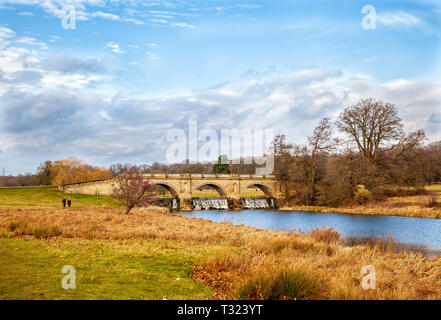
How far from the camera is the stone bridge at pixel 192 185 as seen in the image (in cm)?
5500

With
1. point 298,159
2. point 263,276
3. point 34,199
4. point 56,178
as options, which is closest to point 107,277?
point 263,276

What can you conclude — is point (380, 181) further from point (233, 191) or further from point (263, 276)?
point (263, 276)

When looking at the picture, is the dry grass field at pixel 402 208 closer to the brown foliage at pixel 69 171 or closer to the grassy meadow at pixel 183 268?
the grassy meadow at pixel 183 268

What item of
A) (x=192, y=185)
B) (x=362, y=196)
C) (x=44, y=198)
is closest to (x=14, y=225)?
(x=44, y=198)

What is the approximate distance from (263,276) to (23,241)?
29.8 ft

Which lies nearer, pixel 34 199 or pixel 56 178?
pixel 34 199

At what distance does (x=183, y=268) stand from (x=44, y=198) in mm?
40685

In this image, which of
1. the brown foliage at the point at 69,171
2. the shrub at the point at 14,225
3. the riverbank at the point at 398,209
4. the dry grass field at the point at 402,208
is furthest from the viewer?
the brown foliage at the point at 69,171

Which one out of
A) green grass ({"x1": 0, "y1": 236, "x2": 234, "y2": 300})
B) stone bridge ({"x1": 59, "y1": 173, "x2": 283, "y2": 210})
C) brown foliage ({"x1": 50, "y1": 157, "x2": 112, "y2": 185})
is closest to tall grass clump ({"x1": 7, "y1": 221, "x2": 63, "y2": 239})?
green grass ({"x1": 0, "y1": 236, "x2": 234, "y2": 300})

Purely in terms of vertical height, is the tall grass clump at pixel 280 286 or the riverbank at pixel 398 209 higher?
the tall grass clump at pixel 280 286

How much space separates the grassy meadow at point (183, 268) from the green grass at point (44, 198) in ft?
87.6

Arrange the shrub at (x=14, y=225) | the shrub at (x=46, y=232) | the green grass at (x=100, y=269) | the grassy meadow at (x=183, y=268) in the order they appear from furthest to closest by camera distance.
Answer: the shrub at (x=14, y=225)
the shrub at (x=46, y=232)
the grassy meadow at (x=183, y=268)
the green grass at (x=100, y=269)

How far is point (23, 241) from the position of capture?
12227 millimetres

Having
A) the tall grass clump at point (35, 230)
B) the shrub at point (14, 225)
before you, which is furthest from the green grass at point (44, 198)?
the tall grass clump at point (35, 230)
